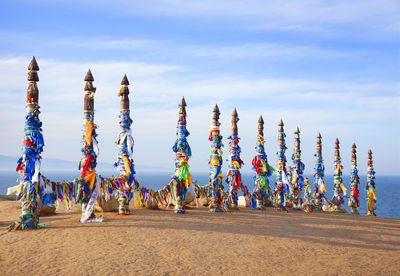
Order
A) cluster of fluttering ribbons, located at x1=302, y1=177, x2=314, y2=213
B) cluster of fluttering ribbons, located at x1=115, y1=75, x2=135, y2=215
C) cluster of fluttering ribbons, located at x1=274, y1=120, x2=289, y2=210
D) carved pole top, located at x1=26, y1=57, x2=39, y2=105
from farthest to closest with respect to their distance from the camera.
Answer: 1. cluster of fluttering ribbons, located at x1=302, y1=177, x2=314, y2=213
2. cluster of fluttering ribbons, located at x1=274, y1=120, x2=289, y2=210
3. cluster of fluttering ribbons, located at x1=115, y1=75, x2=135, y2=215
4. carved pole top, located at x1=26, y1=57, x2=39, y2=105

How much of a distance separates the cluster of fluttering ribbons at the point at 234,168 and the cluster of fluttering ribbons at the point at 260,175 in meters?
1.23

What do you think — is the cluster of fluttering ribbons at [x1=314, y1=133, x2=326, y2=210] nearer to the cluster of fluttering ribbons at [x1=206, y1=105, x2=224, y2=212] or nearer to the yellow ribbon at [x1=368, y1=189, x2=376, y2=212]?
the yellow ribbon at [x1=368, y1=189, x2=376, y2=212]

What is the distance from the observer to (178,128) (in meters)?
18.8

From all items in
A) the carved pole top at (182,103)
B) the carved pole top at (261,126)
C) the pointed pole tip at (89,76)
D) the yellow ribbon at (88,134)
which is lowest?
the yellow ribbon at (88,134)

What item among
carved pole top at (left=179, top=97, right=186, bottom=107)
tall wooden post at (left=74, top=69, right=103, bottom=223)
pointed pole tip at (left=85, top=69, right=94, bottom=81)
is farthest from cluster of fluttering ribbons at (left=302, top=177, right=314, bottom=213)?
pointed pole tip at (left=85, top=69, right=94, bottom=81)

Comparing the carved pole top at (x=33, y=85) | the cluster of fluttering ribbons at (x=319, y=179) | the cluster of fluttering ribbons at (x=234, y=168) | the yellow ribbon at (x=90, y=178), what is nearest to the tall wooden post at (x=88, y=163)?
the yellow ribbon at (x=90, y=178)

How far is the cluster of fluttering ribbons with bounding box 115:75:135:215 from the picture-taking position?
627 inches

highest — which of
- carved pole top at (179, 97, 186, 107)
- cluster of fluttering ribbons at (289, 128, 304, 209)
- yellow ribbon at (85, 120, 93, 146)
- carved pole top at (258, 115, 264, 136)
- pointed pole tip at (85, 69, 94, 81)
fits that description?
pointed pole tip at (85, 69, 94, 81)

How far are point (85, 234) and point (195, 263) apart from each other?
13.6ft

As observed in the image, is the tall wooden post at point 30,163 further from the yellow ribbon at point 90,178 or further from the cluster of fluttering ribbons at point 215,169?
the cluster of fluttering ribbons at point 215,169

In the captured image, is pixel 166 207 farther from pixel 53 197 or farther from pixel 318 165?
pixel 318 165

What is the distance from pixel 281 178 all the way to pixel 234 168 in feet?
15.2

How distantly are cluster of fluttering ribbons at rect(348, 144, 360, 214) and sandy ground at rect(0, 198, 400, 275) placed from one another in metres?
11.7

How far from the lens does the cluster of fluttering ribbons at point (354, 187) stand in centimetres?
2785
